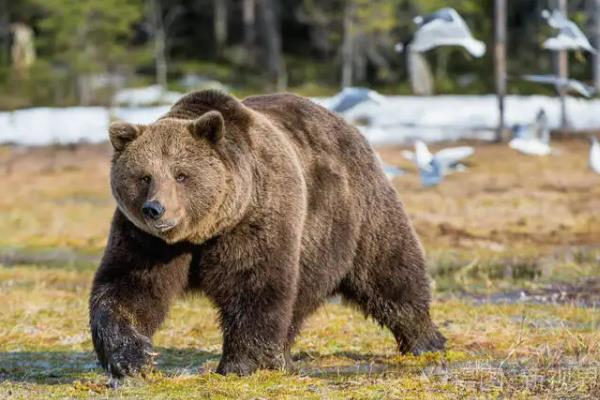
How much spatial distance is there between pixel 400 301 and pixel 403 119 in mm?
26725

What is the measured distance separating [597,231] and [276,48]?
26.4 metres

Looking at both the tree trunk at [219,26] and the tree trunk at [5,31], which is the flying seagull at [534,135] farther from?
the tree trunk at [5,31]

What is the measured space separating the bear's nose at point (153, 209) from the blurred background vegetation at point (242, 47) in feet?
93.0

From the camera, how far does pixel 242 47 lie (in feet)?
157

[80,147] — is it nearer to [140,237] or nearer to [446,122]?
[446,122]

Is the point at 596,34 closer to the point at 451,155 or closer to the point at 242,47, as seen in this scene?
the point at 242,47

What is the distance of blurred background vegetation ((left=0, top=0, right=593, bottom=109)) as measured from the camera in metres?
37.4

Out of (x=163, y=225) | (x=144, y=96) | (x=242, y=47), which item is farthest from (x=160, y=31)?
(x=163, y=225)

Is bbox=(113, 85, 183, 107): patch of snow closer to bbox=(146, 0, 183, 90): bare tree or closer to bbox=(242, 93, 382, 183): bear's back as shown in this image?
bbox=(146, 0, 183, 90): bare tree

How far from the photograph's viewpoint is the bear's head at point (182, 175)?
5.84m

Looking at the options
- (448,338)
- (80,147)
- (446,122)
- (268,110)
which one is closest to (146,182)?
(268,110)

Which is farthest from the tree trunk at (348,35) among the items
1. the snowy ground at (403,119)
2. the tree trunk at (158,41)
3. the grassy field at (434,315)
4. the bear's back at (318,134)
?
the bear's back at (318,134)

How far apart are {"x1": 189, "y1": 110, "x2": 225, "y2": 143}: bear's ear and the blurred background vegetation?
2783 centimetres

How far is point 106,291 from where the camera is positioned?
6133mm
